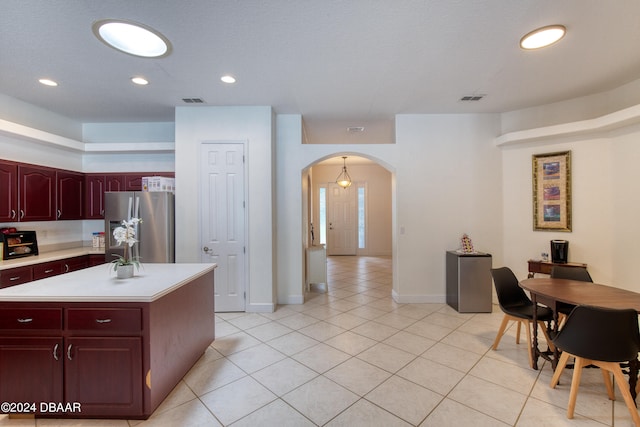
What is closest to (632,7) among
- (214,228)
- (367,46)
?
(367,46)

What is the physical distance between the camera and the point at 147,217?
379 cm

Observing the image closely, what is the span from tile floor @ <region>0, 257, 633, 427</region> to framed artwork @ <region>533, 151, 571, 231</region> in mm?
1661

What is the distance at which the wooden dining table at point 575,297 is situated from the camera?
2029mm

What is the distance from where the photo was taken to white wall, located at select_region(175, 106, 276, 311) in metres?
3.85

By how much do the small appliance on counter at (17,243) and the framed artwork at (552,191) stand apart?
7.06 meters

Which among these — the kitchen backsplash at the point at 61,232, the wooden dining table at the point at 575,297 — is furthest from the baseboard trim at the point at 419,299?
the kitchen backsplash at the point at 61,232

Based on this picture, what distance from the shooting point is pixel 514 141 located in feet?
13.0

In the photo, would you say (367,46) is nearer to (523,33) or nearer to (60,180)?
(523,33)

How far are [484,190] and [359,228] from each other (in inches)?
204

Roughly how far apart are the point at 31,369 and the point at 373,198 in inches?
330

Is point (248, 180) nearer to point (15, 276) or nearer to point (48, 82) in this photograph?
point (48, 82)

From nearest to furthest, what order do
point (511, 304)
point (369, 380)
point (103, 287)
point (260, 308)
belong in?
point (103, 287) < point (369, 380) < point (511, 304) < point (260, 308)

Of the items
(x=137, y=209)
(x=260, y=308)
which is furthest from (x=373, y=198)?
(x=137, y=209)

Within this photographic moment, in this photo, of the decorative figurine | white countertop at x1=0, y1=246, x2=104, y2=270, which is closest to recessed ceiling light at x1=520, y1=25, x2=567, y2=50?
the decorative figurine
